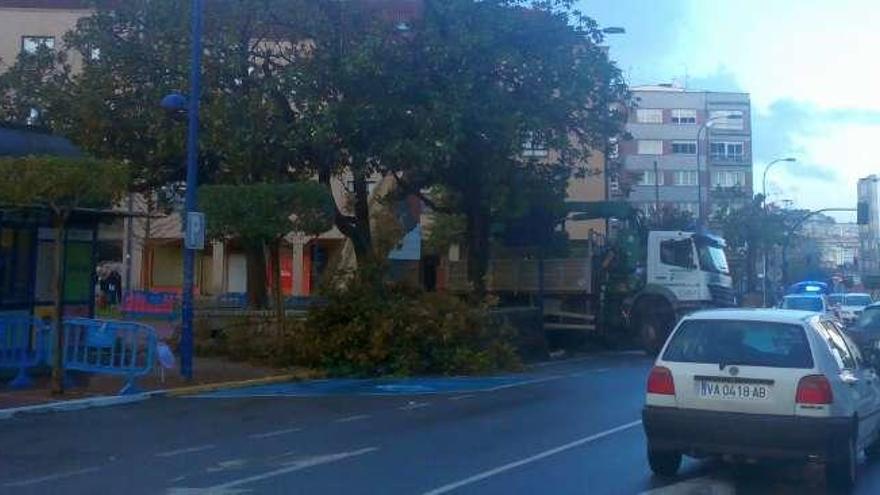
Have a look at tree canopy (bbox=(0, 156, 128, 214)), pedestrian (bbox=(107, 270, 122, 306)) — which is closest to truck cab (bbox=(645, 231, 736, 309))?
tree canopy (bbox=(0, 156, 128, 214))

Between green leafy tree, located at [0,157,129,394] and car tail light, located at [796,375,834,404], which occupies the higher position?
green leafy tree, located at [0,157,129,394]

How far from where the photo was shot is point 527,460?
40.3ft

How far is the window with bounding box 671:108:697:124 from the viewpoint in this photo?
83125 mm

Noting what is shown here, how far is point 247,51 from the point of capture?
85.6 ft

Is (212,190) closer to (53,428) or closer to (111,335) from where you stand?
(111,335)

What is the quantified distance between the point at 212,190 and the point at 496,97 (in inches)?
274

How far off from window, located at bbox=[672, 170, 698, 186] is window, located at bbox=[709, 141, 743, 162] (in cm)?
869

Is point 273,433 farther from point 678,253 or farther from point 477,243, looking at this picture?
point 678,253

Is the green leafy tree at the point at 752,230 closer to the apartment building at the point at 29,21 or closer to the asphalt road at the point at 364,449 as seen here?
the apartment building at the point at 29,21

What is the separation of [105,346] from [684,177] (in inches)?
2685

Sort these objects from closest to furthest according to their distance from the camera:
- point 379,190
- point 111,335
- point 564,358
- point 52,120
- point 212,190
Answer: point 111,335, point 212,190, point 52,120, point 564,358, point 379,190

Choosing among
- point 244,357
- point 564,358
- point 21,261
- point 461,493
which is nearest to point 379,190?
point 564,358

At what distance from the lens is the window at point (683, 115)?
8312 centimetres

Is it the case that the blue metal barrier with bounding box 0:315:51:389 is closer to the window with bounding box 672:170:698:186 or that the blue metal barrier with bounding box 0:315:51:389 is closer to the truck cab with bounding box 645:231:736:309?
the truck cab with bounding box 645:231:736:309
